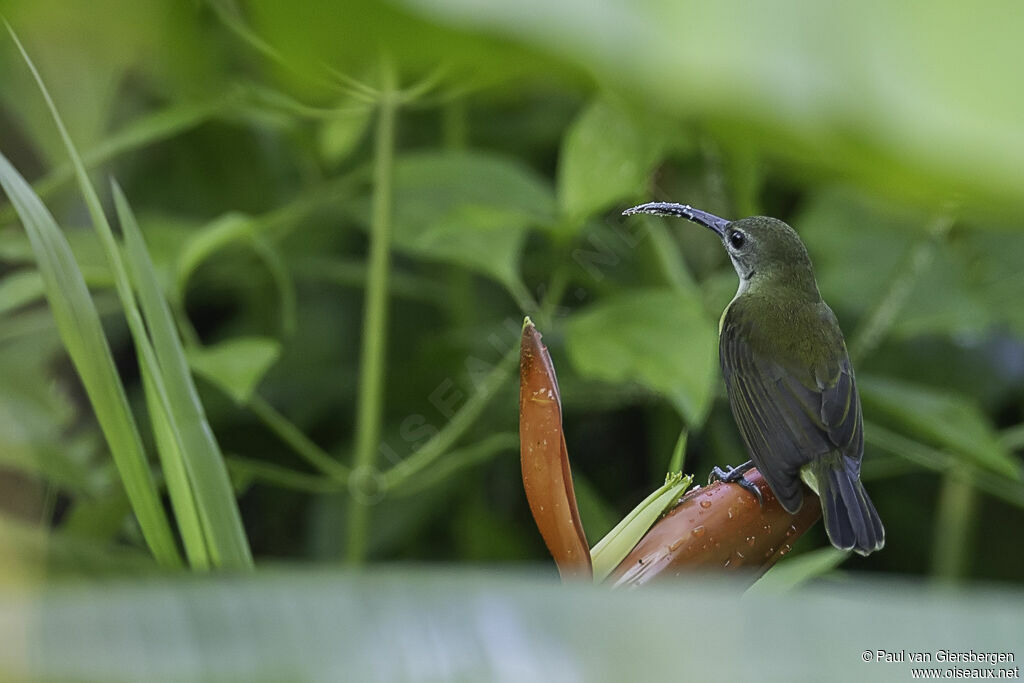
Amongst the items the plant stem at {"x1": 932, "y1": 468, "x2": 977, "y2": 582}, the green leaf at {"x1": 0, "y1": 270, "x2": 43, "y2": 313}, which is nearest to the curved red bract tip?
the green leaf at {"x1": 0, "y1": 270, "x2": 43, "y2": 313}

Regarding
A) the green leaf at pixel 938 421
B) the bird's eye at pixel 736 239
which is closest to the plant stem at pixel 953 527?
the green leaf at pixel 938 421

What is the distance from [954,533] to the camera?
564 mm

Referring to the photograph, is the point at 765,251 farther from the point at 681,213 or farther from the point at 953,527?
the point at 953,527

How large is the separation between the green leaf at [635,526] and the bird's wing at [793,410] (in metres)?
0.02

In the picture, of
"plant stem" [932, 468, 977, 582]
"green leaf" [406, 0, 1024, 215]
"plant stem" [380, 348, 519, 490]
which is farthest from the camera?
"plant stem" [932, 468, 977, 582]

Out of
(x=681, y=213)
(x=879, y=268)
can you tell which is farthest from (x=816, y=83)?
(x=879, y=268)

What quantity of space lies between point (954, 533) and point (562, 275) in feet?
1.04

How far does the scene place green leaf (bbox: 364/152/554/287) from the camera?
0.39 metres

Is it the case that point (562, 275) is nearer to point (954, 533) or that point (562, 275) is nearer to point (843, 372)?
point (843, 372)

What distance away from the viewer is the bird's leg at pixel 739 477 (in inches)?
7.1

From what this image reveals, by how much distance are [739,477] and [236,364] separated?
9.5 inches

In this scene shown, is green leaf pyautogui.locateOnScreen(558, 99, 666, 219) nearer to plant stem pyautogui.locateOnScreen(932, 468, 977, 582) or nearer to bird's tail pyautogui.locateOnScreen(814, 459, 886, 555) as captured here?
bird's tail pyautogui.locateOnScreen(814, 459, 886, 555)

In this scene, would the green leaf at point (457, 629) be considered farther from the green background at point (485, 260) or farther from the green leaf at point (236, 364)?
the green leaf at point (236, 364)

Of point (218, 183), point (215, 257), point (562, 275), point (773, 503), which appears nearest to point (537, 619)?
point (773, 503)
